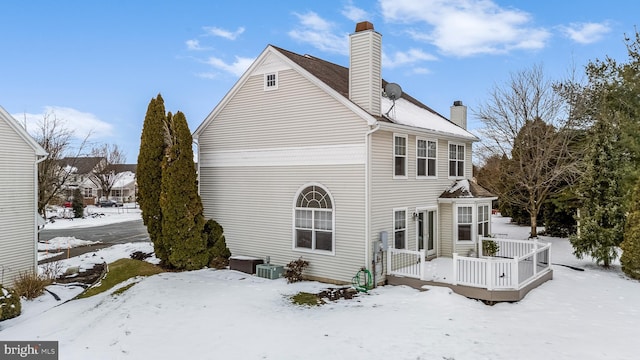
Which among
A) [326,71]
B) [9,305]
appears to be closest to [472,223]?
[326,71]

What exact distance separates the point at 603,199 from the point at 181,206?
55.5 ft

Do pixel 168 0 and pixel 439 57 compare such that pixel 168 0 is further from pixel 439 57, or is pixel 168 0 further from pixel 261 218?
pixel 439 57

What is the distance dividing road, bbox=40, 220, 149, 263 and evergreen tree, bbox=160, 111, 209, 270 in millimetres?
11047

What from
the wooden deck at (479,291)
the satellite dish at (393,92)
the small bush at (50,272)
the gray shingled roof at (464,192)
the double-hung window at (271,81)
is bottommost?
the small bush at (50,272)

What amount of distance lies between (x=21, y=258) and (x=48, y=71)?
31.1ft

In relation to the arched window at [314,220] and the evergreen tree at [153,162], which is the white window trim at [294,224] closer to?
the arched window at [314,220]

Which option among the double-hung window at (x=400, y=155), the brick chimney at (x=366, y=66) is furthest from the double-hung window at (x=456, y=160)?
the brick chimney at (x=366, y=66)

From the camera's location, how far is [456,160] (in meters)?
17.9

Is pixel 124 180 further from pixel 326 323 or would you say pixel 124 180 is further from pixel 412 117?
pixel 326 323

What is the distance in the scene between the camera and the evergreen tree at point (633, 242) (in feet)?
49.3

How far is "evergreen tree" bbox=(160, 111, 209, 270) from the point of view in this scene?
1550cm

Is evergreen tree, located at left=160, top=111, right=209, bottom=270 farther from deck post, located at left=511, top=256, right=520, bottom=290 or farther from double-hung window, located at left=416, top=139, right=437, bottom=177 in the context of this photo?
deck post, located at left=511, top=256, right=520, bottom=290

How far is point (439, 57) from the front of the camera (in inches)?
796

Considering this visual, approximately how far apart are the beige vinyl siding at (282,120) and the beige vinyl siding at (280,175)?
0.03 metres
